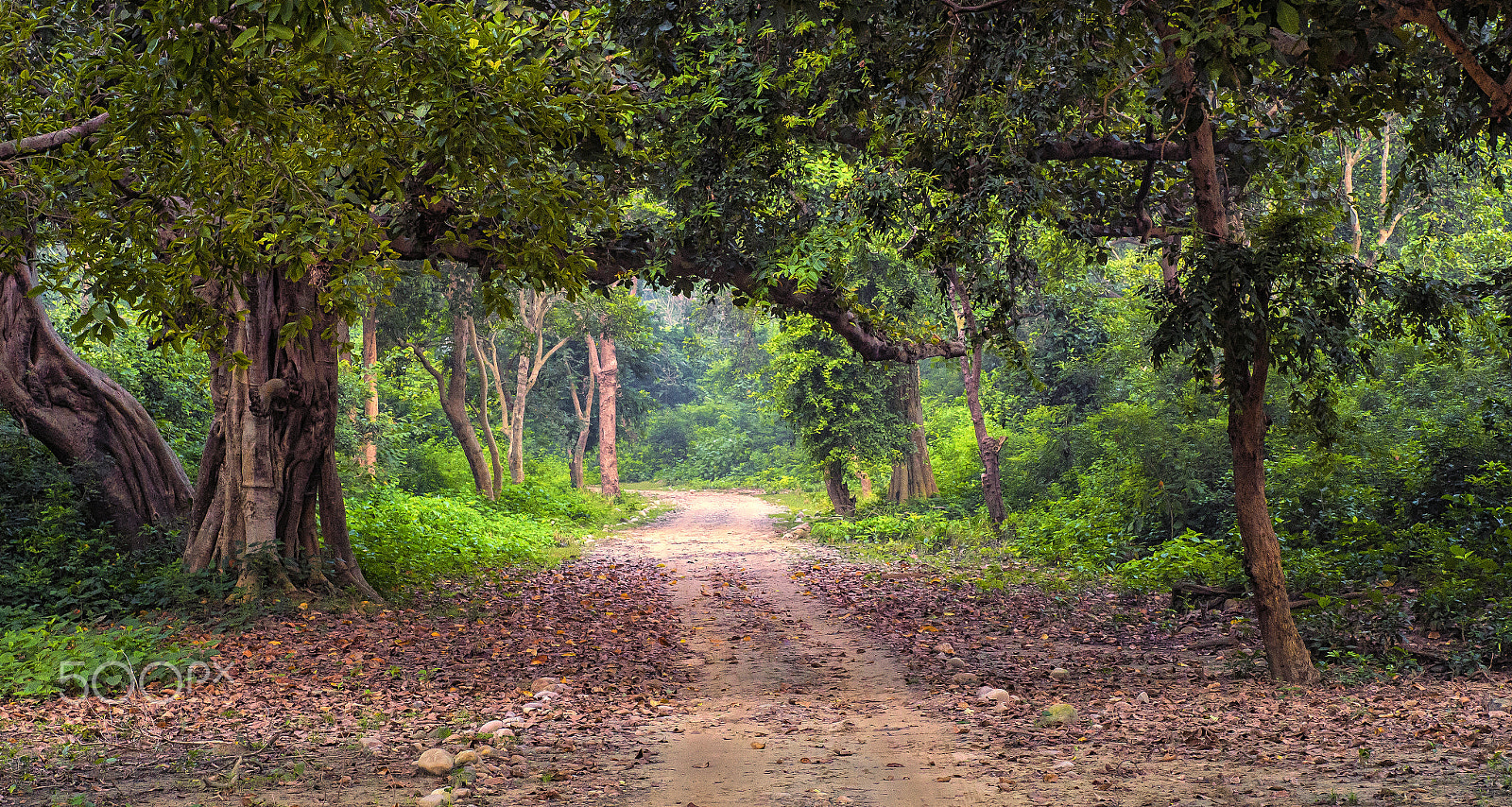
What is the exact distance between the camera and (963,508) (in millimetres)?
19375

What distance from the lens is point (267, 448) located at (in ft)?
30.4

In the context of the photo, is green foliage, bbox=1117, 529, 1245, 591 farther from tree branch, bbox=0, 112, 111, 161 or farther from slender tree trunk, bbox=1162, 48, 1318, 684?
tree branch, bbox=0, 112, 111, 161

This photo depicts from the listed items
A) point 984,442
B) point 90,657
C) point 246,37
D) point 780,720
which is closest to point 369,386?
point 984,442

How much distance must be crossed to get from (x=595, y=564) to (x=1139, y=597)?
854cm

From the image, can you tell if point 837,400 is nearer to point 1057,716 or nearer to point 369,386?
point 369,386

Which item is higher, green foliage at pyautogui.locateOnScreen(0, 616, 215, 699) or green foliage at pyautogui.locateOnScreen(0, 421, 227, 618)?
green foliage at pyautogui.locateOnScreen(0, 421, 227, 618)

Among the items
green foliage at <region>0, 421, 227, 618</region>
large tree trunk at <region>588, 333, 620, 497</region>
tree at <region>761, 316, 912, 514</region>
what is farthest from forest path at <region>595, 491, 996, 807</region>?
large tree trunk at <region>588, 333, 620, 497</region>

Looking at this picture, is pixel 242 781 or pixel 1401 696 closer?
pixel 242 781

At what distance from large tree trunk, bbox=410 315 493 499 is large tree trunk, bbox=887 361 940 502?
9522 millimetres

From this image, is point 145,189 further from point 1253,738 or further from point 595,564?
point 595,564

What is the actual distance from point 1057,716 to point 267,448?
777 cm

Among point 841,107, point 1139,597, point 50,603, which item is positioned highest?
point 841,107

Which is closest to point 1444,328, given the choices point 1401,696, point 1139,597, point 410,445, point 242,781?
point 1401,696

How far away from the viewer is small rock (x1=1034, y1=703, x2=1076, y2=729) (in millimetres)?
5676
